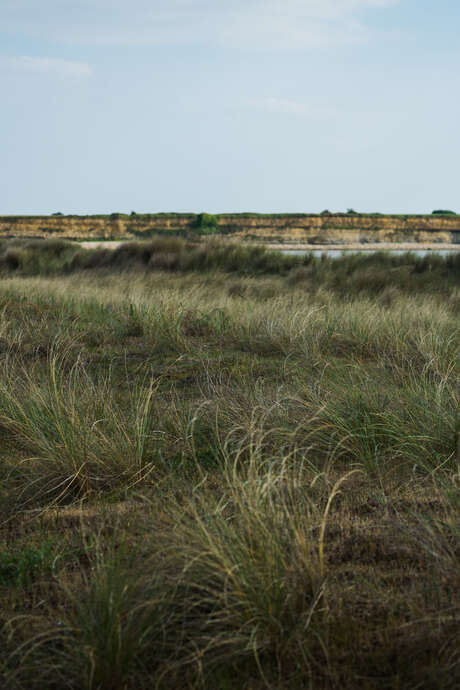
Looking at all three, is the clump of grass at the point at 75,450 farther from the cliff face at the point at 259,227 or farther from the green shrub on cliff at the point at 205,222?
the green shrub on cliff at the point at 205,222

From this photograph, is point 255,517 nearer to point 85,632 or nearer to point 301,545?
point 301,545

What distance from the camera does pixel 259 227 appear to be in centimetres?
5988

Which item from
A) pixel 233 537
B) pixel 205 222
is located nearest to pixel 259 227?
pixel 205 222

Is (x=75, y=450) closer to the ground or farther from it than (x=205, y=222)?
closer to the ground

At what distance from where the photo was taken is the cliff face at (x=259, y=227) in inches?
2162

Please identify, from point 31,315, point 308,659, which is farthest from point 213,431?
point 31,315

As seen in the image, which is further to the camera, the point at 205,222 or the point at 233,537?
the point at 205,222

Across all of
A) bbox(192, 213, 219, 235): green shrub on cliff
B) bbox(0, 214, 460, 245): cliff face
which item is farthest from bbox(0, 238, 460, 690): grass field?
bbox(192, 213, 219, 235): green shrub on cliff

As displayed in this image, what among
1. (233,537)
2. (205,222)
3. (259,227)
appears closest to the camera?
(233,537)

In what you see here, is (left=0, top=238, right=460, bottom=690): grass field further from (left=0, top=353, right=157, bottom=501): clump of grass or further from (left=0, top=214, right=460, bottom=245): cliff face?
(left=0, top=214, right=460, bottom=245): cliff face

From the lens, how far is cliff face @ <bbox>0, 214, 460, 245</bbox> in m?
54.9

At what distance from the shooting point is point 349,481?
9.68 ft

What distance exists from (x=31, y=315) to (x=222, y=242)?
1025 centimetres

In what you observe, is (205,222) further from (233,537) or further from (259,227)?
(233,537)
